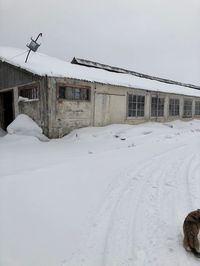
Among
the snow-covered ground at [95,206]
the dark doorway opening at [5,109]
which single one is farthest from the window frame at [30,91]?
the snow-covered ground at [95,206]

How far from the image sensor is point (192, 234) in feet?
9.98

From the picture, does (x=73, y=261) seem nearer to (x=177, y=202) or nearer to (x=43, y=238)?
(x=43, y=238)

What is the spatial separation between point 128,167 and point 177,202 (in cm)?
227

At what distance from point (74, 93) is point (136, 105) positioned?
469 cm

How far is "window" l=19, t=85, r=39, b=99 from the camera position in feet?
37.7

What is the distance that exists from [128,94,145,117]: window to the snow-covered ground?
6876 mm

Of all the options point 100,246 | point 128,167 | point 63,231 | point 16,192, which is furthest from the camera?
point 128,167

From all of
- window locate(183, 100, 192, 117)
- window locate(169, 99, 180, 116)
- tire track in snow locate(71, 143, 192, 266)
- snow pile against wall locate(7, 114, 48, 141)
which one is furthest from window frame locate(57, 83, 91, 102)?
window locate(183, 100, 192, 117)

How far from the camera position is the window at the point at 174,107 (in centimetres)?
1823

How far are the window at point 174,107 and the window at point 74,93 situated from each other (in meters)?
7.94

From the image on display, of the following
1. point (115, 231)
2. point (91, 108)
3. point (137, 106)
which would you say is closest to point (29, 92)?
point (91, 108)

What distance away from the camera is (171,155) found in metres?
8.12

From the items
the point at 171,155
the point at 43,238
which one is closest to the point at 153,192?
the point at 43,238

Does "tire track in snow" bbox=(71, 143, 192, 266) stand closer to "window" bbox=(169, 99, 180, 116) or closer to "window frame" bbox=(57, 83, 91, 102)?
"window frame" bbox=(57, 83, 91, 102)
